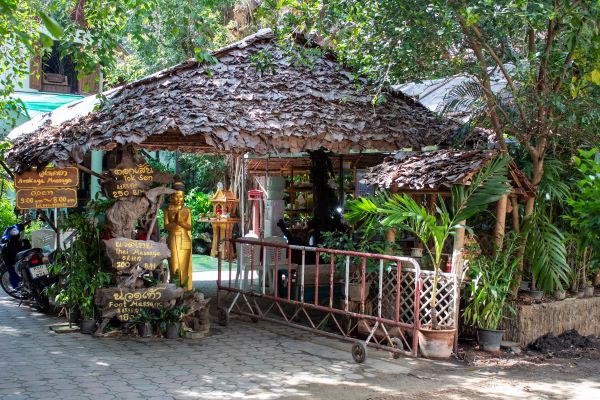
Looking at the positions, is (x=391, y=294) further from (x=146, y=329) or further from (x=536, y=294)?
(x=146, y=329)

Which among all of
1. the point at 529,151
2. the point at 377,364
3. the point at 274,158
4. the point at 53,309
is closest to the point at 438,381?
the point at 377,364

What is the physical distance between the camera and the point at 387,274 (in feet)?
27.2

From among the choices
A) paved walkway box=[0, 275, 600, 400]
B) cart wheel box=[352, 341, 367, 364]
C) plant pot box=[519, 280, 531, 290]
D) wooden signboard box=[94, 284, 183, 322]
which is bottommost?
paved walkway box=[0, 275, 600, 400]

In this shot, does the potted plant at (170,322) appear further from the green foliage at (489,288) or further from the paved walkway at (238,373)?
the green foliage at (489,288)

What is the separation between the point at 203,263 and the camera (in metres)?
16.5

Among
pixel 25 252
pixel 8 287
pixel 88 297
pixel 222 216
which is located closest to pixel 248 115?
pixel 88 297

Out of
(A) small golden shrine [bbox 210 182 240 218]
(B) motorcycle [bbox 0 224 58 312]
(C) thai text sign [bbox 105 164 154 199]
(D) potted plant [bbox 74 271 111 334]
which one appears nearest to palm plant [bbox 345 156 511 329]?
(C) thai text sign [bbox 105 164 154 199]

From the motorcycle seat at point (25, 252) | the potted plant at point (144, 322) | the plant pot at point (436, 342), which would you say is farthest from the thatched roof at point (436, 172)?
the motorcycle seat at point (25, 252)

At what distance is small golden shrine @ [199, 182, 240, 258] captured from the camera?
1634cm

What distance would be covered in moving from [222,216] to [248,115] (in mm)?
7760

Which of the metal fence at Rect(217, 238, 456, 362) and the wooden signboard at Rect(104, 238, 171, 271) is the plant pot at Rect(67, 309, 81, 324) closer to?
the wooden signboard at Rect(104, 238, 171, 271)

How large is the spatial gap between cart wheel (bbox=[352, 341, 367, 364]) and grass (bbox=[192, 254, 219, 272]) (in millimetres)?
8074

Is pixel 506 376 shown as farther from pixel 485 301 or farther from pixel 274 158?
pixel 274 158

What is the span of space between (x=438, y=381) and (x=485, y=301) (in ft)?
4.61
